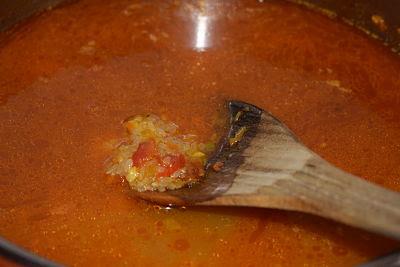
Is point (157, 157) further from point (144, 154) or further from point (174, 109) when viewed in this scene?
point (174, 109)

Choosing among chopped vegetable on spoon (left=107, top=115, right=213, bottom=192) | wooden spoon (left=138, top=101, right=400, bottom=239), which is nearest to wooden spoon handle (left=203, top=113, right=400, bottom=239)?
wooden spoon (left=138, top=101, right=400, bottom=239)

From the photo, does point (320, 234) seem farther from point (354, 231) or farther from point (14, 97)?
point (14, 97)

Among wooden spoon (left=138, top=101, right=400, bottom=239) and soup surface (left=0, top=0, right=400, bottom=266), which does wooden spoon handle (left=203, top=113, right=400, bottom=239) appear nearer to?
wooden spoon (left=138, top=101, right=400, bottom=239)

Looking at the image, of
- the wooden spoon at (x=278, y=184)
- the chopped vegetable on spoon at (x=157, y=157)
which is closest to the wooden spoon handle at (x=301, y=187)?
the wooden spoon at (x=278, y=184)

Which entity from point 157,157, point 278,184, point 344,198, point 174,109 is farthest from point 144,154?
point 344,198

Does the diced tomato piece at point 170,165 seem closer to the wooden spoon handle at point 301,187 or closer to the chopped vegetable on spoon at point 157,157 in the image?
the chopped vegetable on spoon at point 157,157
